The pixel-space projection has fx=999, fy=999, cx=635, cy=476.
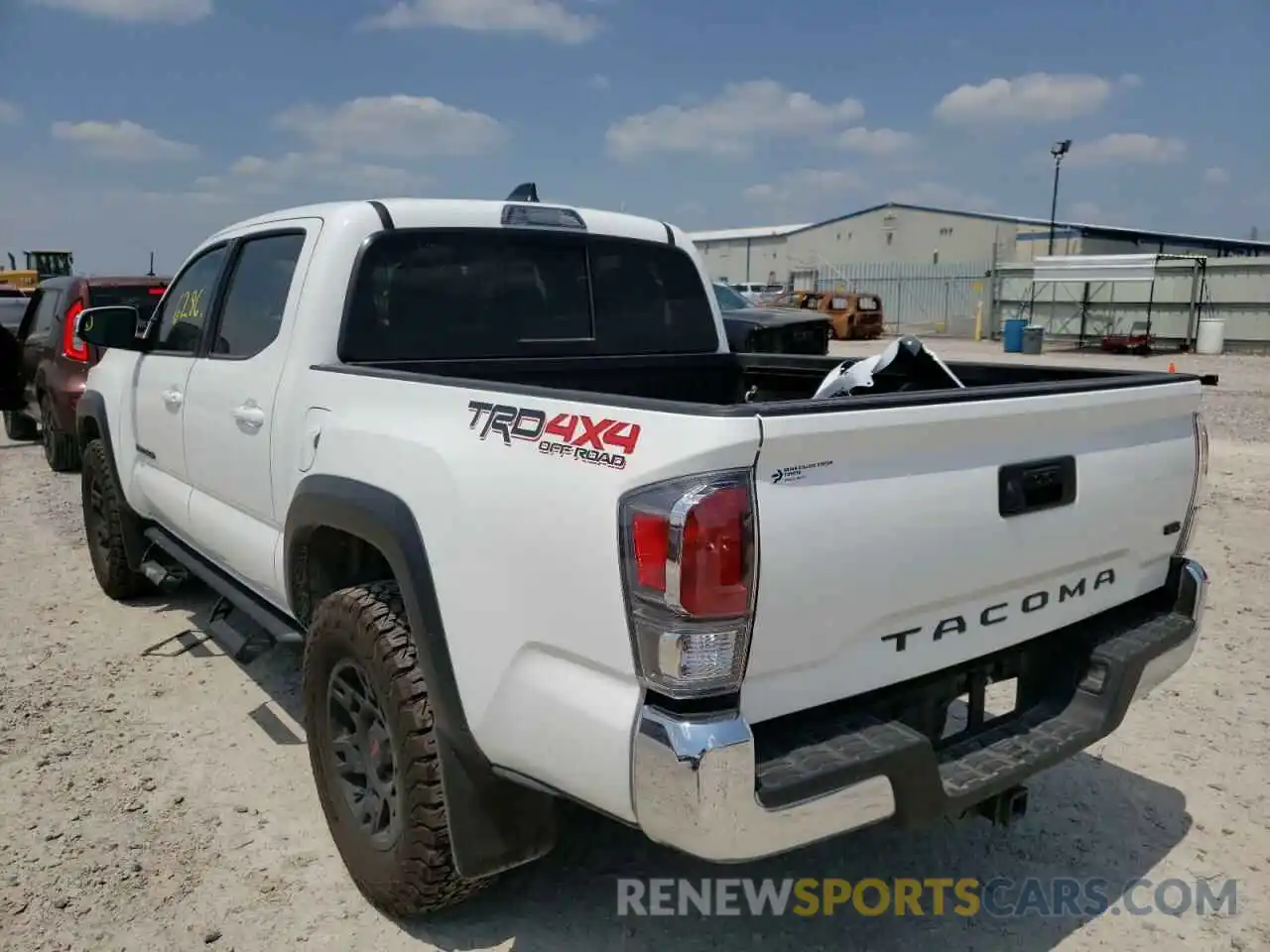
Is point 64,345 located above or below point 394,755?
above

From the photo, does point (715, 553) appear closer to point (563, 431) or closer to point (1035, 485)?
point (563, 431)

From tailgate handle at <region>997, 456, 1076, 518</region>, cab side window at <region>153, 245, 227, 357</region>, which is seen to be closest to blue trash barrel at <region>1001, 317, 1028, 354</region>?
cab side window at <region>153, 245, 227, 357</region>

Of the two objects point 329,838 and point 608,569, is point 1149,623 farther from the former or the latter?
point 329,838

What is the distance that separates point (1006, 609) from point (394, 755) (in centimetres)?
159

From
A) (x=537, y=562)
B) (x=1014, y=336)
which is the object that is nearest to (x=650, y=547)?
(x=537, y=562)

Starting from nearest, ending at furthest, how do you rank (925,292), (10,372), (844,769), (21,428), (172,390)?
(844,769) < (172,390) < (10,372) < (21,428) < (925,292)

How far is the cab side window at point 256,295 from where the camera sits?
3496 mm

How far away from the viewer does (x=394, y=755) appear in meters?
2.58

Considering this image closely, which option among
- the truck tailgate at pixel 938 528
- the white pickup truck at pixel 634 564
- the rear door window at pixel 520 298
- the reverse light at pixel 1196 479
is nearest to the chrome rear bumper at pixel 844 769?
the white pickup truck at pixel 634 564

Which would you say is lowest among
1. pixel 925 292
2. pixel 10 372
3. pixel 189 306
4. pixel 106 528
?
pixel 106 528

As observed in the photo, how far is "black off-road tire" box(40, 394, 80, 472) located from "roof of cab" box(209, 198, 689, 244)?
6.70m

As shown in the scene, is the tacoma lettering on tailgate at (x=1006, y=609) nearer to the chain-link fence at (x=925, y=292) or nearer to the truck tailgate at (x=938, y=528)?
the truck tailgate at (x=938, y=528)

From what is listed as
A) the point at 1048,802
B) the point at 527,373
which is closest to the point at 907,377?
the point at 527,373

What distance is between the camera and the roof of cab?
340 cm
